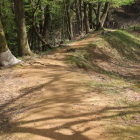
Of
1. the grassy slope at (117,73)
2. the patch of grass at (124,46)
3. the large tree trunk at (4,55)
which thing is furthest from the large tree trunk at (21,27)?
the patch of grass at (124,46)

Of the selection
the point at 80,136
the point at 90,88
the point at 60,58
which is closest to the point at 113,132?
the point at 80,136

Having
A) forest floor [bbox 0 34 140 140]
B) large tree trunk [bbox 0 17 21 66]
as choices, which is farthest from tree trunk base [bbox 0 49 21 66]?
forest floor [bbox 0 34 140 140]

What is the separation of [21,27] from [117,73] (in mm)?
8374

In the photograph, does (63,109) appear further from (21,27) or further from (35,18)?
(35,18)

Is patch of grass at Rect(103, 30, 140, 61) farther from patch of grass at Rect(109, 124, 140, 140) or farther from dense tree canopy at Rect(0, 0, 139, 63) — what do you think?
patch of grass at Rect(109, 124, 140, 140)

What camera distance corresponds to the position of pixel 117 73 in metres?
13.9

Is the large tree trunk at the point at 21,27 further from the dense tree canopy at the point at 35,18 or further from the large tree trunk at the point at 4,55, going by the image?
the large tree trunk at the point at 4,55

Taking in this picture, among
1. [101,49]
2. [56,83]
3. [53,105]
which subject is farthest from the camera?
[101,49]

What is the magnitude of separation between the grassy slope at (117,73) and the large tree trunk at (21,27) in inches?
136

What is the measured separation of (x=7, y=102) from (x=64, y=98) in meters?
1.95

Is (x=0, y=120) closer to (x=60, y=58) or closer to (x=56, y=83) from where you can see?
(x=56, y=83)

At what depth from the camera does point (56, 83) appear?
7223mm

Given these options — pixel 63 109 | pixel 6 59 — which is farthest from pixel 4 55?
pixel 63 109

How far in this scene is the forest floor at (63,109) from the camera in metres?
3.86
